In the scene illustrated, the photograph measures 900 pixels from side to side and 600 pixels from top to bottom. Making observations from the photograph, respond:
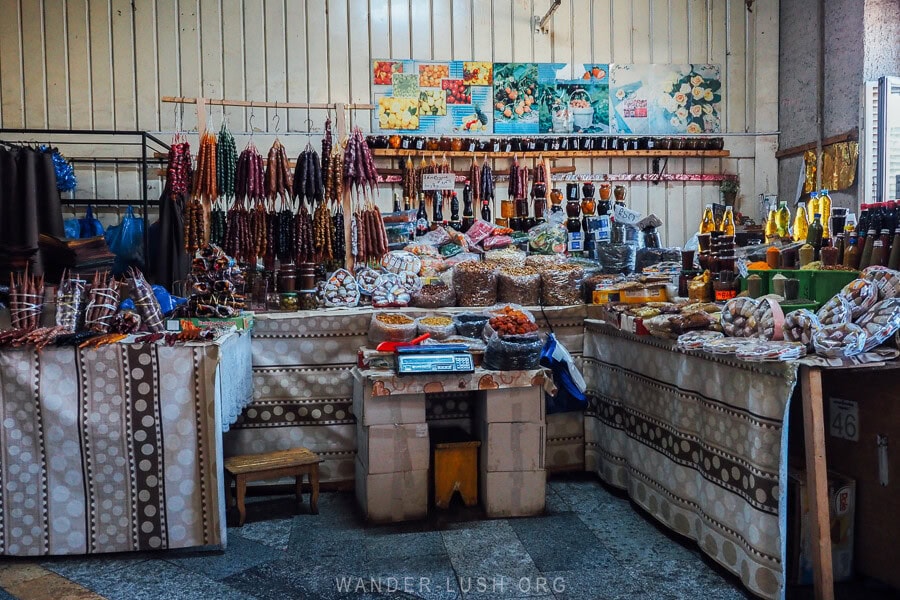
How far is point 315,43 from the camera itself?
6.52 metres

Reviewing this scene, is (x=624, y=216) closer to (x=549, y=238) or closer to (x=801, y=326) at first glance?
(x=549, y=238)

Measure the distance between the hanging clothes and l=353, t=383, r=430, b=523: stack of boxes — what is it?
310 centimetres

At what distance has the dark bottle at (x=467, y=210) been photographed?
579cm

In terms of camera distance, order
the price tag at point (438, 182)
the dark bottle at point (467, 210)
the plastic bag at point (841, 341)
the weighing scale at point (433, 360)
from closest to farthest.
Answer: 1. the plastic bag at point (841, 341)
2. the weighing scale at point (433, 360)
3. the price tag at point (438, 182)
4. the dark bottle at point (467, 210)

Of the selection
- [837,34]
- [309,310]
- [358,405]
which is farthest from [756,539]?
[837,34]

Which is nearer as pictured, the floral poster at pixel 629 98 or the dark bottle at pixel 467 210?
the dark bottle at pixel 467 210

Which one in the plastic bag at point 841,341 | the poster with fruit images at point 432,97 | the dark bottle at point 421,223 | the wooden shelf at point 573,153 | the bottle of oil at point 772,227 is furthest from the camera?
the poster with fruit images at point 432,97

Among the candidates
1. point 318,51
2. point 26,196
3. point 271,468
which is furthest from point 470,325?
point 318,51

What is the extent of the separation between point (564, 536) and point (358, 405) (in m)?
1.17

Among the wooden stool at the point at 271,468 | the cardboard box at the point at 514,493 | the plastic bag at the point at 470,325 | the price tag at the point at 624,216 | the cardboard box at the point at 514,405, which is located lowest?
the cardboard box at the point at 514,493

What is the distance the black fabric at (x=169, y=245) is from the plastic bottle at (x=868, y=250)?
15.2 feet

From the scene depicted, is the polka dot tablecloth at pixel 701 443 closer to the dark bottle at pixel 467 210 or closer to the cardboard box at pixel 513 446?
the cardboard box at pixel 513 446

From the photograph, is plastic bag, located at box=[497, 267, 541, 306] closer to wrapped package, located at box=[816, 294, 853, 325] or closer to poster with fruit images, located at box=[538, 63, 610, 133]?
wrapped package, located at box=[816, 294, 853, 325]

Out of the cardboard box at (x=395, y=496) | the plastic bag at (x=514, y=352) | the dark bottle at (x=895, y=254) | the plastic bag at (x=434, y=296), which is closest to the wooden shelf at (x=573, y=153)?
the plastic bag at (x=434, y=296)
